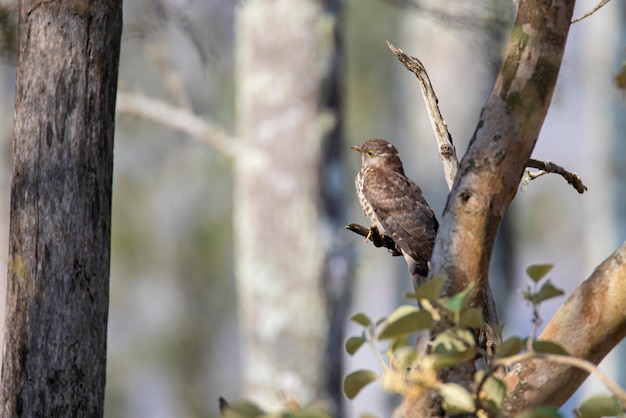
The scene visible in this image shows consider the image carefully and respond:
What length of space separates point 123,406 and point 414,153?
1271 centimetres

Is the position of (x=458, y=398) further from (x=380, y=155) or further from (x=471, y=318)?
(x=380, y=155)

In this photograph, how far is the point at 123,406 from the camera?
1989cm

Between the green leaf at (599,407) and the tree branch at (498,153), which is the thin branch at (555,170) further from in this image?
the green leaf at (599,407)

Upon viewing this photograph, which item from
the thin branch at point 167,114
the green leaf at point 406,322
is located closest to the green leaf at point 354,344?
the green leaf at point 406,322

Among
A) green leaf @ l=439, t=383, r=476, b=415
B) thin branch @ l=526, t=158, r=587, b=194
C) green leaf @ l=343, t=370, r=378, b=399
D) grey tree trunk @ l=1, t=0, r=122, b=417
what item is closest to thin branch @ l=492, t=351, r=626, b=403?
green leaf @ l=439, t=383, r=476, b=415

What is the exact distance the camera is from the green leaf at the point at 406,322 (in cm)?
169

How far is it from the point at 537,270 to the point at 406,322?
13.4 inches

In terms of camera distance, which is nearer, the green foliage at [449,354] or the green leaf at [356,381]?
the green foliage at [449,354]

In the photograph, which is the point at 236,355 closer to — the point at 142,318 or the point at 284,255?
the point at 142,318

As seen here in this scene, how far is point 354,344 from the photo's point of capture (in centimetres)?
185

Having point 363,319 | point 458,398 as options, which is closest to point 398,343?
point 363,319

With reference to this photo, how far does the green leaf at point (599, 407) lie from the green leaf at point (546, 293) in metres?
0.22

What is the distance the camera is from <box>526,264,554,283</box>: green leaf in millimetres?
1829

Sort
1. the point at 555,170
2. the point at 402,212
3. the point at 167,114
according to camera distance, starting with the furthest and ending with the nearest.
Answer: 1. the point at 167,114
2. the point at 402,212
3. the point at 555,170
